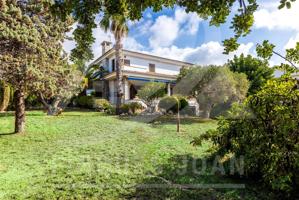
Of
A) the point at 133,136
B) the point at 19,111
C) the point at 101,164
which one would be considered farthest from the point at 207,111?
the point at 101,164

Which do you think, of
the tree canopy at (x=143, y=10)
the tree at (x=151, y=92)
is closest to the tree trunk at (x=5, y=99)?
the tree at (x=151, y=92)

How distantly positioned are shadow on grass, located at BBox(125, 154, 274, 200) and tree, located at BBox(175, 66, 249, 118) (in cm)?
1274

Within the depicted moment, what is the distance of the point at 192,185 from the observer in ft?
23.6

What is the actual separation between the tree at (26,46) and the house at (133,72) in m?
15.1

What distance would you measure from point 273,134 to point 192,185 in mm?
2504

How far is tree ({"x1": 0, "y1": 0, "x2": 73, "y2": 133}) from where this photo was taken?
11.2 m

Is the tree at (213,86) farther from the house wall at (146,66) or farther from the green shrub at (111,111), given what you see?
the house wall at (146,66)

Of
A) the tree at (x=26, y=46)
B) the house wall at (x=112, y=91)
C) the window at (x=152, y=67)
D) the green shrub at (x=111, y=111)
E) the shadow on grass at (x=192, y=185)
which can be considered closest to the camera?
the shadow on grass at (x=192, y=185)

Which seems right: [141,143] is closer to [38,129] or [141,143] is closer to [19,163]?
[19,163]

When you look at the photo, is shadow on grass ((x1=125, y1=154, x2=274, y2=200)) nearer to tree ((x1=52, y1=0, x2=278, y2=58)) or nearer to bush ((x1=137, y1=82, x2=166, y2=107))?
tree ((x1=52, y1=0, x2=278, y2=58))

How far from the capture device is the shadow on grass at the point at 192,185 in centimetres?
655

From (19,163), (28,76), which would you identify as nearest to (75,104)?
(28,76)

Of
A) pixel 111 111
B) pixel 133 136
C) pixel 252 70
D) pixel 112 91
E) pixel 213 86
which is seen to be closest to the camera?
pixel 133 136

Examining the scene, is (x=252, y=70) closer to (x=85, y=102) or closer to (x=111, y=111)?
(x=111, y=111)
